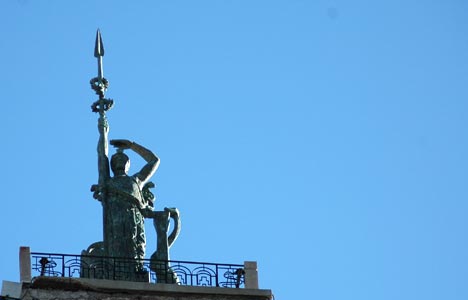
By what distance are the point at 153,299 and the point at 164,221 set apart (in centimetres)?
282

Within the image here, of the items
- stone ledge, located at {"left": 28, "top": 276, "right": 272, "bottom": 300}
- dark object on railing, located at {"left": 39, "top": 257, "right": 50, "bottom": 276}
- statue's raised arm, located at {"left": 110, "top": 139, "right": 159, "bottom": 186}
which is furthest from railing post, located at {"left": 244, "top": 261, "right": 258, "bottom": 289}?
dark object on railing, located at {"left": 39, "top": 257, "right": 50, "bottom": 276}

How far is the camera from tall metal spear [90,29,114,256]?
47906 millimetres

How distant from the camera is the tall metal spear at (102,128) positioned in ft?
157

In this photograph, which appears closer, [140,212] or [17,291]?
[17,291]

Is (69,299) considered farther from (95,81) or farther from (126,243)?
(95,81)

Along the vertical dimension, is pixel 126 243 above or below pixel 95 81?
below

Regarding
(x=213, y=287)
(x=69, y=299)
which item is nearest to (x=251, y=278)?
(x=213, y=287)

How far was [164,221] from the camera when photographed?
47.7m

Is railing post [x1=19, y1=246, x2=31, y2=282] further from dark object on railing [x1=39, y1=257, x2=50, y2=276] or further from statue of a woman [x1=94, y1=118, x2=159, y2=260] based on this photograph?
statue of a woman [x1=94, y1=118, x2=159, y2=260]

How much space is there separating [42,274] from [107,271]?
163 cm

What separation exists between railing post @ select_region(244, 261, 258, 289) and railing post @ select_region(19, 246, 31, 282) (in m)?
4.25

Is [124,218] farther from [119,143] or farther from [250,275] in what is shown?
[250,275]

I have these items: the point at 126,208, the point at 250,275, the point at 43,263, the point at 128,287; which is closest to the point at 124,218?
the point at 126,208

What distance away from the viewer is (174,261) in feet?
152
